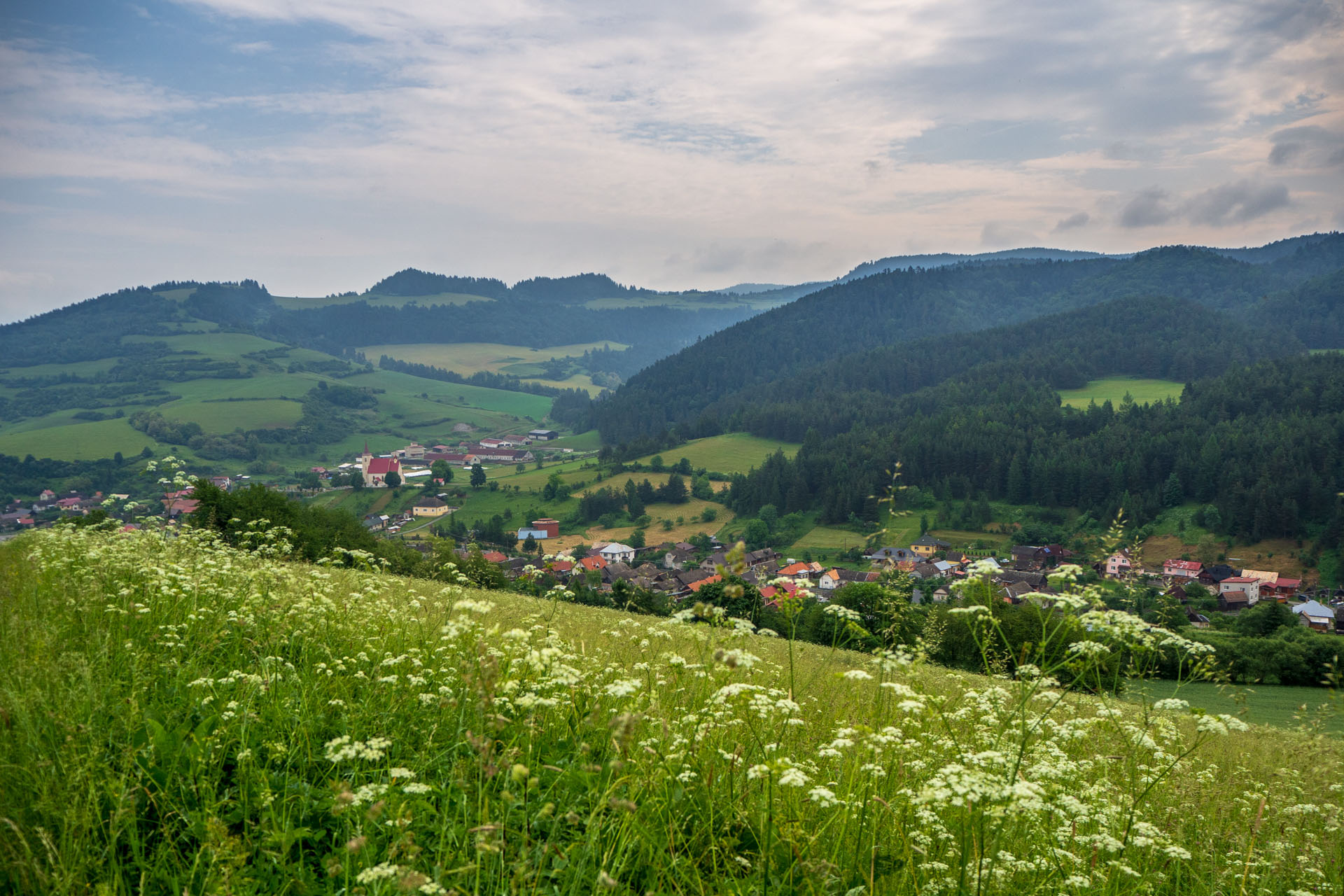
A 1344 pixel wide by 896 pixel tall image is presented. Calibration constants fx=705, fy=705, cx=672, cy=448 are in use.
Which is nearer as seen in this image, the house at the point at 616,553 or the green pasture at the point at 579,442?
the house at the point at 616,553

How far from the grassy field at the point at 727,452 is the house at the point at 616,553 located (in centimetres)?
4091

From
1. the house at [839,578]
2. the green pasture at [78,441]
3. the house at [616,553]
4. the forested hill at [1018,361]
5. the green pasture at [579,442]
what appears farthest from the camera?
the green pasture at [579,442]

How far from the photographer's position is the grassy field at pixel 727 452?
4897 inches

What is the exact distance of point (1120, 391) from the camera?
13700 centimetres

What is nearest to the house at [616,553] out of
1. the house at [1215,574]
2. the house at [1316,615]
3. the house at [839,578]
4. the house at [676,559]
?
the house at [676,559]

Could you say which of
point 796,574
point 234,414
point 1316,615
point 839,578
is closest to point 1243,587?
point 1316,615

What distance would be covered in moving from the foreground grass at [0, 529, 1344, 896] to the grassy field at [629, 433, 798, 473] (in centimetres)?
11458

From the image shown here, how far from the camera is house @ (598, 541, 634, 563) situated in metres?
78.4

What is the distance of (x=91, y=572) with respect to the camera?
581 centimetres

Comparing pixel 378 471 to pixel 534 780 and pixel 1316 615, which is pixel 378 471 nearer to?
pixel 1316 615

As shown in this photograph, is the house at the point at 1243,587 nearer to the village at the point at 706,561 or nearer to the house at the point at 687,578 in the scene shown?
the village at the point at 706,561

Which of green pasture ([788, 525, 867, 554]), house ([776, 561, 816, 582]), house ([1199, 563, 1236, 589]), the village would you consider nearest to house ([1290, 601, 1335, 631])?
the village

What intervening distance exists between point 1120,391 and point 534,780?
16053 centimetres

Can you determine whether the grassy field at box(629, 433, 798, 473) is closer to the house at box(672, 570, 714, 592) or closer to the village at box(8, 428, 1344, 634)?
the village at box(8, 428, 1344, 634)
